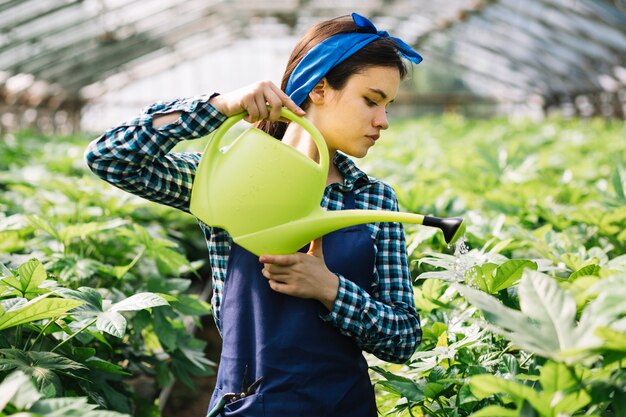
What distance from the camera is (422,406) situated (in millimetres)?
1386

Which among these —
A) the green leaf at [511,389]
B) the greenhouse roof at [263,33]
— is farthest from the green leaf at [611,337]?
the greenhouse roof at [263,33]

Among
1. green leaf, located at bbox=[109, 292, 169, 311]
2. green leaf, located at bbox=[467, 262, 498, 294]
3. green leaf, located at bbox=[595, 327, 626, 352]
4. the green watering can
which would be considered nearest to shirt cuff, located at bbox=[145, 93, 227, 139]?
the green watering can

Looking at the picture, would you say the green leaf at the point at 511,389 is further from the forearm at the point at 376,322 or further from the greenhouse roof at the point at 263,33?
the greenhouse roof at the point at 263,33

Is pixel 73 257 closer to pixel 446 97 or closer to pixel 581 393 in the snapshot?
pixel 581 393

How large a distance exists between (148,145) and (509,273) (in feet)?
2.49

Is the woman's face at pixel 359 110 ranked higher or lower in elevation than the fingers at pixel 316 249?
higher

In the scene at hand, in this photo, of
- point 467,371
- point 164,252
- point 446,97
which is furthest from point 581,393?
point 446,97

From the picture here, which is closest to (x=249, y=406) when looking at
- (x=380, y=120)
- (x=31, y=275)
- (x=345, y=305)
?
(x=345, y=305)

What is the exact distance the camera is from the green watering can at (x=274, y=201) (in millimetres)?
1261

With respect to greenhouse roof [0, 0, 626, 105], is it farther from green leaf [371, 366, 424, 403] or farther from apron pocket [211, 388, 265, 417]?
green leaf [371, 366, 424, 403]

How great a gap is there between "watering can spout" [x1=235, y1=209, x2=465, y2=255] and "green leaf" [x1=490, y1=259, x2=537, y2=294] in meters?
0.14

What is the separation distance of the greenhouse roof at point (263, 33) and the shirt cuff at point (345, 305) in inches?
445

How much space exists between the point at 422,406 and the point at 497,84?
28.7m

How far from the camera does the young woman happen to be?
1.37m
